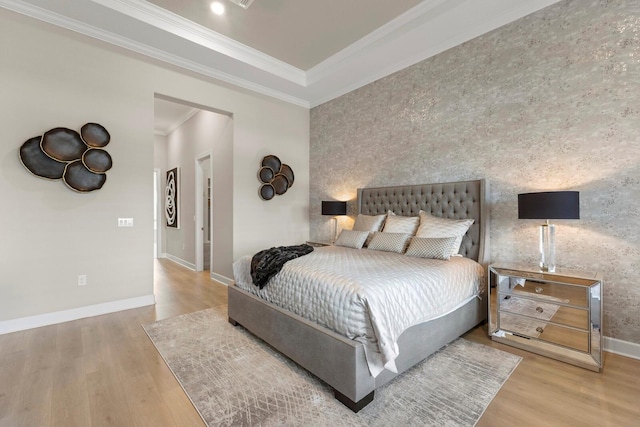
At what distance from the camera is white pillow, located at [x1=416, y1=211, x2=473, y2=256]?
2.91 m

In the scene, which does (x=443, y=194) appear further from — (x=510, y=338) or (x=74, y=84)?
(x=74, y=84)

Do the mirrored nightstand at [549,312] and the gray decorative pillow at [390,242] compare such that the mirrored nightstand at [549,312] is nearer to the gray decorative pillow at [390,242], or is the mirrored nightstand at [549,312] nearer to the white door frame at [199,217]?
the gray decorative pillow at [390,242]

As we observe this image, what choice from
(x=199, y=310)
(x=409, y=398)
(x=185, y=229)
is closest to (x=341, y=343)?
(x=409, y=398)

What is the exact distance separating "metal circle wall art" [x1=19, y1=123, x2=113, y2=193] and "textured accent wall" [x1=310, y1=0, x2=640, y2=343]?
3627 mm

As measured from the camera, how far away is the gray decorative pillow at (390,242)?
122 inches

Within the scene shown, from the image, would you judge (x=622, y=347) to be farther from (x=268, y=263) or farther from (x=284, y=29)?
(x=284, y=29)

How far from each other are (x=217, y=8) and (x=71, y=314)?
362 centimetres

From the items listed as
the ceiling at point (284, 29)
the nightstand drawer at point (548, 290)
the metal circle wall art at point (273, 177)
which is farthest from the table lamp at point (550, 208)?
the metal circle wall art at point (273, 177)

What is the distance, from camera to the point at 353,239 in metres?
3.52

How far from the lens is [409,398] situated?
176 centimetres

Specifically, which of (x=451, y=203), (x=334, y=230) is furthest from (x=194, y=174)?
(x=451, y=203)

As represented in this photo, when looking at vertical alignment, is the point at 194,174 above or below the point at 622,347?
above

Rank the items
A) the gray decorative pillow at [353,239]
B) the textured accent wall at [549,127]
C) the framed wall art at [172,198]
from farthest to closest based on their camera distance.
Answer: the framed wall art at [172,198] < the gray decorative pillow at [353,239] < the textured accent wall at [549,127]

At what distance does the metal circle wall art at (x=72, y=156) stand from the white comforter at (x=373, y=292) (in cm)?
203
